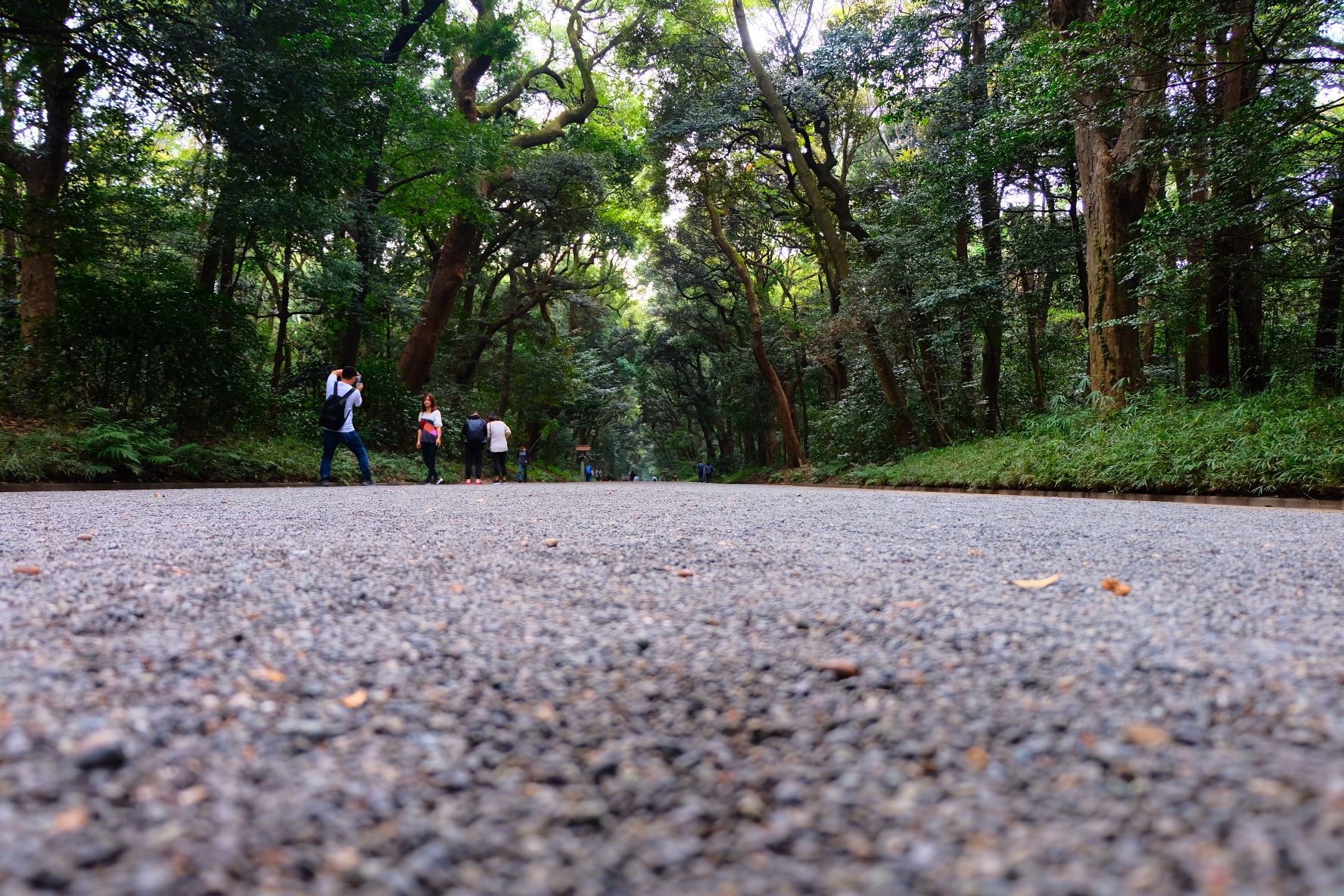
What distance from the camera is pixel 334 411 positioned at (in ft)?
30.0

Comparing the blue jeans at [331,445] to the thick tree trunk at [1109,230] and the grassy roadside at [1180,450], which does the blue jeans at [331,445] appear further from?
the thick tree trunk at [1109,230]

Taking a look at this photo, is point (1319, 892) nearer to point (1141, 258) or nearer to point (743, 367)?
point (1141, 258)

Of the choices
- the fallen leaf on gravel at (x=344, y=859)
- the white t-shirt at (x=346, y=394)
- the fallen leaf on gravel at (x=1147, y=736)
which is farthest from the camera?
the white t-shirt at (x=346, y=394)

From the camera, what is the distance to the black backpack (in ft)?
29.9

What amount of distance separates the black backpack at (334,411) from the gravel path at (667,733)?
23.0 feet

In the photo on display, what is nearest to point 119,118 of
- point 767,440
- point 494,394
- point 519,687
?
point 519,687

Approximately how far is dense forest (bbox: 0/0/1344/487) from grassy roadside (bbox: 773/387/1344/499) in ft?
0.22

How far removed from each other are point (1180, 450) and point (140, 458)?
11.4 meters

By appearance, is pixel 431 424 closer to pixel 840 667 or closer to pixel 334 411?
pixel 334 411

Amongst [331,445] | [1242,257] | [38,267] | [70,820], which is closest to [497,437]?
[331,445]

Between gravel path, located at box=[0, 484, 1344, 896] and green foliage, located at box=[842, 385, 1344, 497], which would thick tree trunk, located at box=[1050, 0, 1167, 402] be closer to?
green foliage, located at box=[842, 385, 1344, 497]

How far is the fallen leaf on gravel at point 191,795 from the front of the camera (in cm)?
96

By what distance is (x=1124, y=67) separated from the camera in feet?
22.5

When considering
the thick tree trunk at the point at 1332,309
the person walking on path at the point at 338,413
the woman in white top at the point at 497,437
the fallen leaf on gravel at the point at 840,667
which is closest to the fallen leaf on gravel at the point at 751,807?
the fallen leaf on gravel at the point at 840,667
